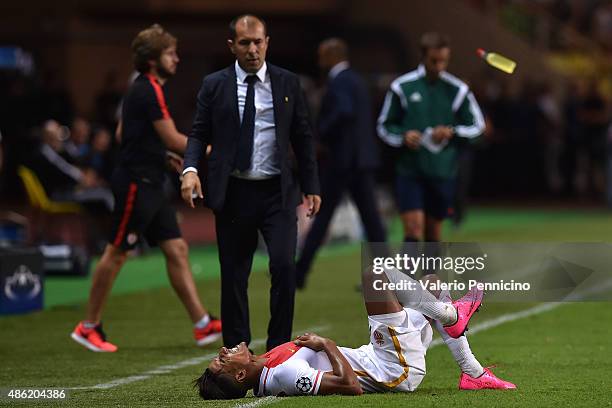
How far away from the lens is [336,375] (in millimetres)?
8484

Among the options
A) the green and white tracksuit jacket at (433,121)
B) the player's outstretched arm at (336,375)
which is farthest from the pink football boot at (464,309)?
the green and white tracksuit jacket at (433,121)

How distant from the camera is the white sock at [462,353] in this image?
862cm

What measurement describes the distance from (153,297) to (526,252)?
22.6 ft

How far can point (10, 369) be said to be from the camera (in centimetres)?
1038

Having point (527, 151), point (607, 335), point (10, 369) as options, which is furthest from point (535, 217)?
point (10, 369)

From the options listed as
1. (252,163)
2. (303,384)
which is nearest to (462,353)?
(303,384)

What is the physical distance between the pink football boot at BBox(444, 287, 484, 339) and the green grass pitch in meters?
0.36

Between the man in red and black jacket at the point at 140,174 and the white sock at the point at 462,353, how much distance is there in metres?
3.03

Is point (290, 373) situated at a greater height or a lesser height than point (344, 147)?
lesser

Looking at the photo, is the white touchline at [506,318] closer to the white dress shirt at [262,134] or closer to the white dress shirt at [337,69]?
the white dress shirt at [262,134]

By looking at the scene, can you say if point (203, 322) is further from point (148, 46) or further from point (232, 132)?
point (232, 132)

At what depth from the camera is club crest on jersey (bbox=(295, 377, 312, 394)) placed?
8.46m

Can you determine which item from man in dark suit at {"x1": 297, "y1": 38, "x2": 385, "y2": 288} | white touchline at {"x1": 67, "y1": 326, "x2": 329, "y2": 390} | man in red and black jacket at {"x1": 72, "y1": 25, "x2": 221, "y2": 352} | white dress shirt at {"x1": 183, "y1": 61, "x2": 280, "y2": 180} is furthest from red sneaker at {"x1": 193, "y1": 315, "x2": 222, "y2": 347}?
man in dark suit at {"x1": 297, "y1": 38, "x2": 385, "y2": 288}

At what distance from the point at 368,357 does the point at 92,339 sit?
3164 mm
